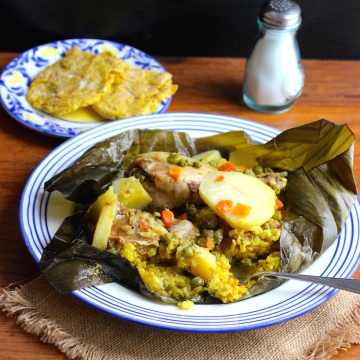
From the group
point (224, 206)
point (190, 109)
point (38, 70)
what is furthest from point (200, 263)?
point (38, 70)

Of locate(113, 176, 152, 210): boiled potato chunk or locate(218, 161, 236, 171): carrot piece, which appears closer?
locate(113, 176, 152, 210): boiled potato chunk

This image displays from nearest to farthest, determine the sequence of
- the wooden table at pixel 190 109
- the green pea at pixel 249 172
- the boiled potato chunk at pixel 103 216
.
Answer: the wooden table at pixel 190 109
the boiled potato chunk at pixel 103 216
the green pea at pixel 249 172

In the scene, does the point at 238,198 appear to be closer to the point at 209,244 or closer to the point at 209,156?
the point at 209,244

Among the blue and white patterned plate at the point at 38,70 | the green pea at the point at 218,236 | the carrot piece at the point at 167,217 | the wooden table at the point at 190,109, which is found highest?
the carrot piece at the point at 167,217

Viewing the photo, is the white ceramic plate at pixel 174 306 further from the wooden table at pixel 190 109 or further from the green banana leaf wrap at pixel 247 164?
the wooden table at pixel 190 109

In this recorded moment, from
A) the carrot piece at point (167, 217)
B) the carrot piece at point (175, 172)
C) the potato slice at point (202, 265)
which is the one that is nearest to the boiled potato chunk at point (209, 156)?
the carrot piece at point (175, 172)

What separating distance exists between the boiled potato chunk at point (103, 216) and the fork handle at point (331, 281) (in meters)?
0.64

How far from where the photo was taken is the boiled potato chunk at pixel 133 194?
251 cm

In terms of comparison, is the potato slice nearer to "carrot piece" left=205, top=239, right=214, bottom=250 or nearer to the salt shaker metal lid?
"carrot piece" left=205, top=239, right=214, bottom=250

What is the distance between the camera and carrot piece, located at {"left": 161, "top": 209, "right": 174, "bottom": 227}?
2.41 metres

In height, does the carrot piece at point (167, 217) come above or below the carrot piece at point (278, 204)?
above

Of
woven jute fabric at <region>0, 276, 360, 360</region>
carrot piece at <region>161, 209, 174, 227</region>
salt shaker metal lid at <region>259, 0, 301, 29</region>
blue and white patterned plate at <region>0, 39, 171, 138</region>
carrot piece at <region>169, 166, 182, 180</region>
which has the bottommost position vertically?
blue and white patterned plate at <region>0, 39, 171, 138</region>

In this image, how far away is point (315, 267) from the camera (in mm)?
2369

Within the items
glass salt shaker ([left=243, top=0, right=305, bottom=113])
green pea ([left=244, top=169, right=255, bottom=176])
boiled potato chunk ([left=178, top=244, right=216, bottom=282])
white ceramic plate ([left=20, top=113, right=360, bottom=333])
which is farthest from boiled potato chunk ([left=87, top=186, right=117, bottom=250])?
glass salt shaker ([left=243, top=0, right=305, bottom=113])
